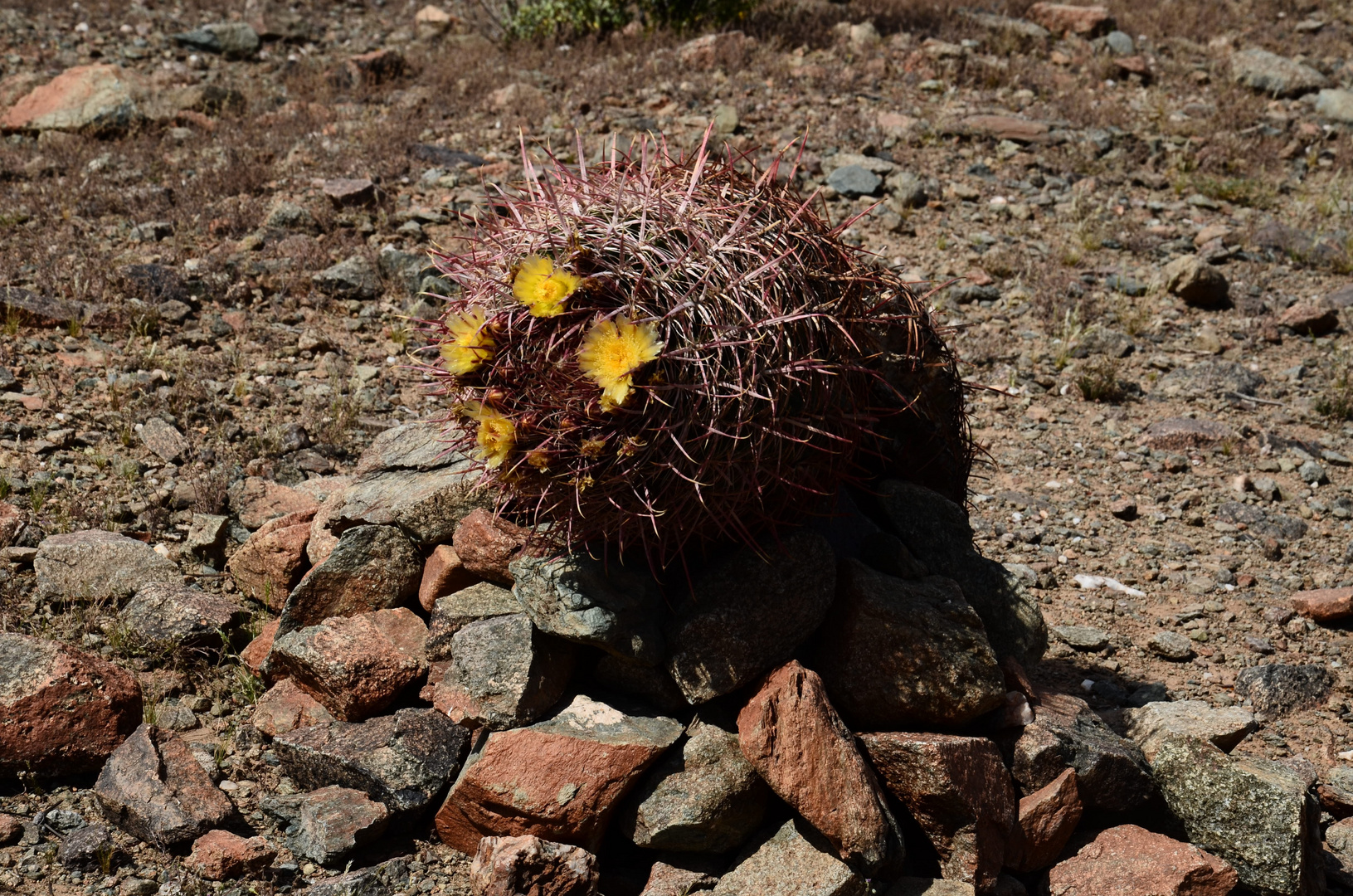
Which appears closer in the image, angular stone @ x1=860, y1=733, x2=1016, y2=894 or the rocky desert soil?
angular stone @ x1=860, y1=733, x2=1016, y2=894

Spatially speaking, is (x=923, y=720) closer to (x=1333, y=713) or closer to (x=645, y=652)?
(x=645, y=652)

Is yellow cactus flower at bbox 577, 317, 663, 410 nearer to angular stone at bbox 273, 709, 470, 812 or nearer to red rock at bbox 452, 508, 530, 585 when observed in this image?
red rock at bbox 452, 508, 530, 585

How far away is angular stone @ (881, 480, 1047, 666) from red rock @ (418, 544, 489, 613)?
5.28 ft

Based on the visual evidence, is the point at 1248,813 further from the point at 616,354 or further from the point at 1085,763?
the point at 616,354

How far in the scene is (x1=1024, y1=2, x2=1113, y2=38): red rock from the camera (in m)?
11.9

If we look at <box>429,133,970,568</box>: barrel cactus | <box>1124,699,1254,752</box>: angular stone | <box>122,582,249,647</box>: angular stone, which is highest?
<box>429,133,970,568</box>: barrel cactus

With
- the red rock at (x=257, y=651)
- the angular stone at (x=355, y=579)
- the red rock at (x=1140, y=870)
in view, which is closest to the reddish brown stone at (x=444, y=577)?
the angular stone at (x=355, y=579)

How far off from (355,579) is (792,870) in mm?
1975

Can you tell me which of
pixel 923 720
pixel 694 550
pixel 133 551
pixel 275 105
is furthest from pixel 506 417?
pixel 275 105

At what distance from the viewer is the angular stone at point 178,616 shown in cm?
439

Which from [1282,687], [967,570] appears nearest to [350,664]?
[967,570]

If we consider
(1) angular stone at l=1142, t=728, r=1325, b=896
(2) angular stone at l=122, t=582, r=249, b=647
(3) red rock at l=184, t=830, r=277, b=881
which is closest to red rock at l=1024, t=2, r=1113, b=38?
(1) angular stone at l=1142, t=728, r=1325, b=896

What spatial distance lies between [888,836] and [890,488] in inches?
55.0

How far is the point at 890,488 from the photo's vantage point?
436cm
